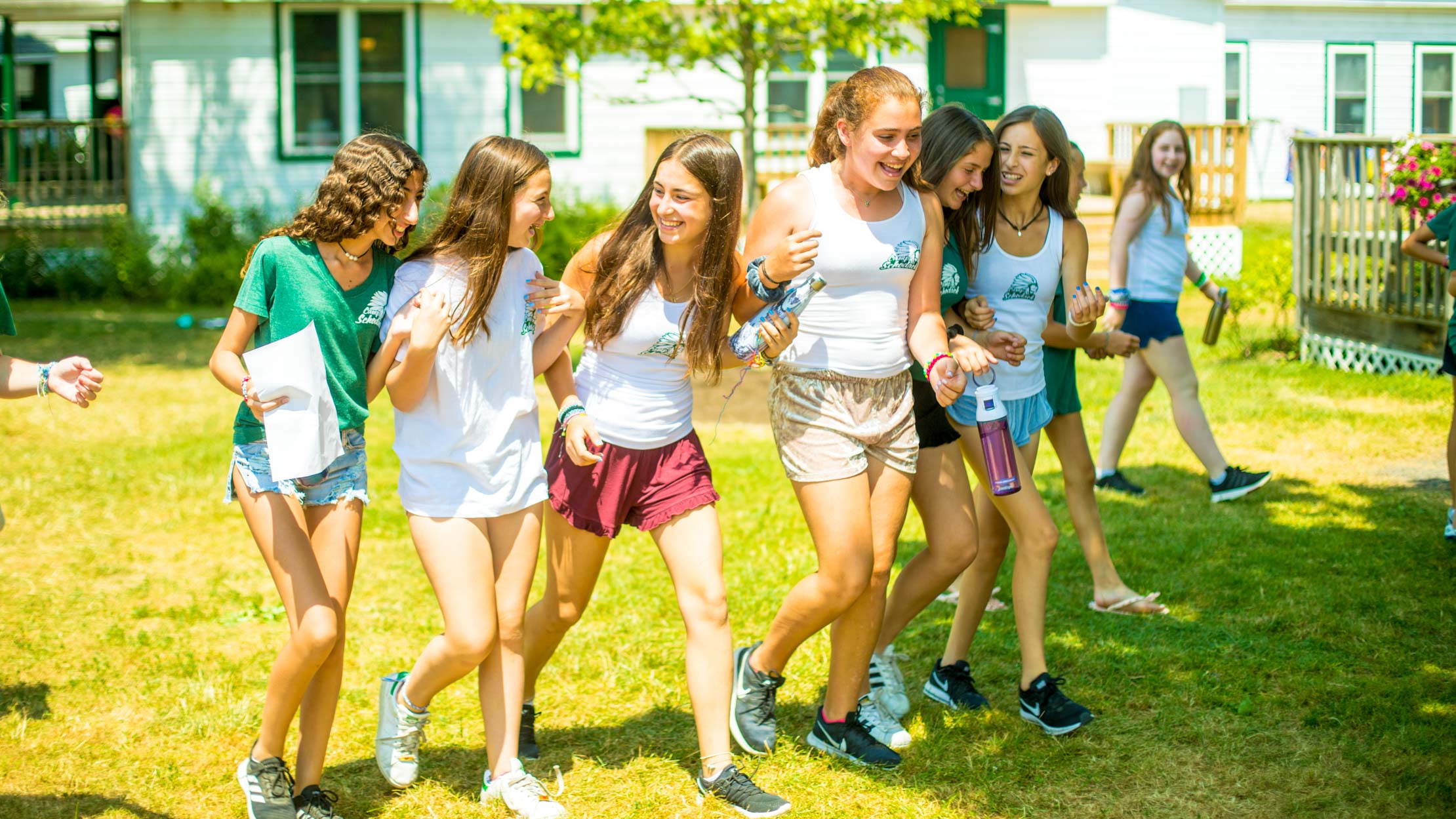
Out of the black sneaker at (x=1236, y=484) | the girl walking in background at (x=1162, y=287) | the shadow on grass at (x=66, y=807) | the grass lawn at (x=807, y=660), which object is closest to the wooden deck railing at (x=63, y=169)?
the grass lawn at (x=807, y=660)

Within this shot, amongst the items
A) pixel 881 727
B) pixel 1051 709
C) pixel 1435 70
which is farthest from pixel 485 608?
pixel 1435 70

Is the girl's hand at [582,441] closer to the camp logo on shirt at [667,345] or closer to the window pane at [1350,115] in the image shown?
the camp logo on shirt at [667,345]

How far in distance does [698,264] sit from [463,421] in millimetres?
843

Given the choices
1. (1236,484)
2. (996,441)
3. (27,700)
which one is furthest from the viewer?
(1236,484)

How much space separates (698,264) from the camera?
3924mm

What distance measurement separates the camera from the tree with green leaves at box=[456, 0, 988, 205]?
32.2ft

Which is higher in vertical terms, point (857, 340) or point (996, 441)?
point (857, 340)

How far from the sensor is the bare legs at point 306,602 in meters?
3.48

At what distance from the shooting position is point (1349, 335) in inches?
444

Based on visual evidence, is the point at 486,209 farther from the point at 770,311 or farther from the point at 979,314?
the point at 979,314

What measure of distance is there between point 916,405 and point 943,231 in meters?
0.56

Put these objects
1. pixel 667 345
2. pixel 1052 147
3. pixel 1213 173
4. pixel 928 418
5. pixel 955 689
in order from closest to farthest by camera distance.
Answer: pixel 667 345 < pixel 928 418 < pixel 1052 147 < pixel 955 689 < pixel 1213 173

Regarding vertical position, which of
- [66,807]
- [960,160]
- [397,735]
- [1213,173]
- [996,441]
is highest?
[1213,173]

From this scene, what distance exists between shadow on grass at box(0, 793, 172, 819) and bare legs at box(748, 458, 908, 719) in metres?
1.94
